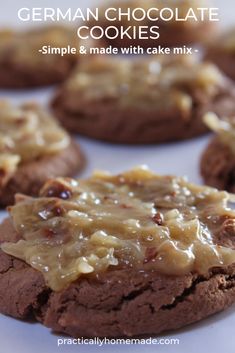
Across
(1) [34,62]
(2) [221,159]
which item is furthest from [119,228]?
(1) [34,62]

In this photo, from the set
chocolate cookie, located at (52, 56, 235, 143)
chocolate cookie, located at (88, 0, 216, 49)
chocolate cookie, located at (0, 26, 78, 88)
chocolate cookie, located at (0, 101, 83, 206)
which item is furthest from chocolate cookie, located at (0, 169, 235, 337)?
chocolate cookie, located at (88, 0, 216, 49)

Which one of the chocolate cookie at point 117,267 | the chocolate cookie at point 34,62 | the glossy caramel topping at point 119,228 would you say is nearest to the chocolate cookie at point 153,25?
the chocolate cookie at point 34,62

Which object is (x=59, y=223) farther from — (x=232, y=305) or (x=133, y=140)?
(x=133, y=140)

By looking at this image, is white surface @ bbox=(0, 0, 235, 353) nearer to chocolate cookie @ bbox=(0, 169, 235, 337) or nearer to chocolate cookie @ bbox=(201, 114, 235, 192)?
chocolate cookie @ bbox=(0, 169, 235, 337)

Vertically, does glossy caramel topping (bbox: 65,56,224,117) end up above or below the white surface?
above

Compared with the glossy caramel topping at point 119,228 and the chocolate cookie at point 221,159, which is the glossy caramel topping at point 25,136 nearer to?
the glossy caramel topping at point 119,228
